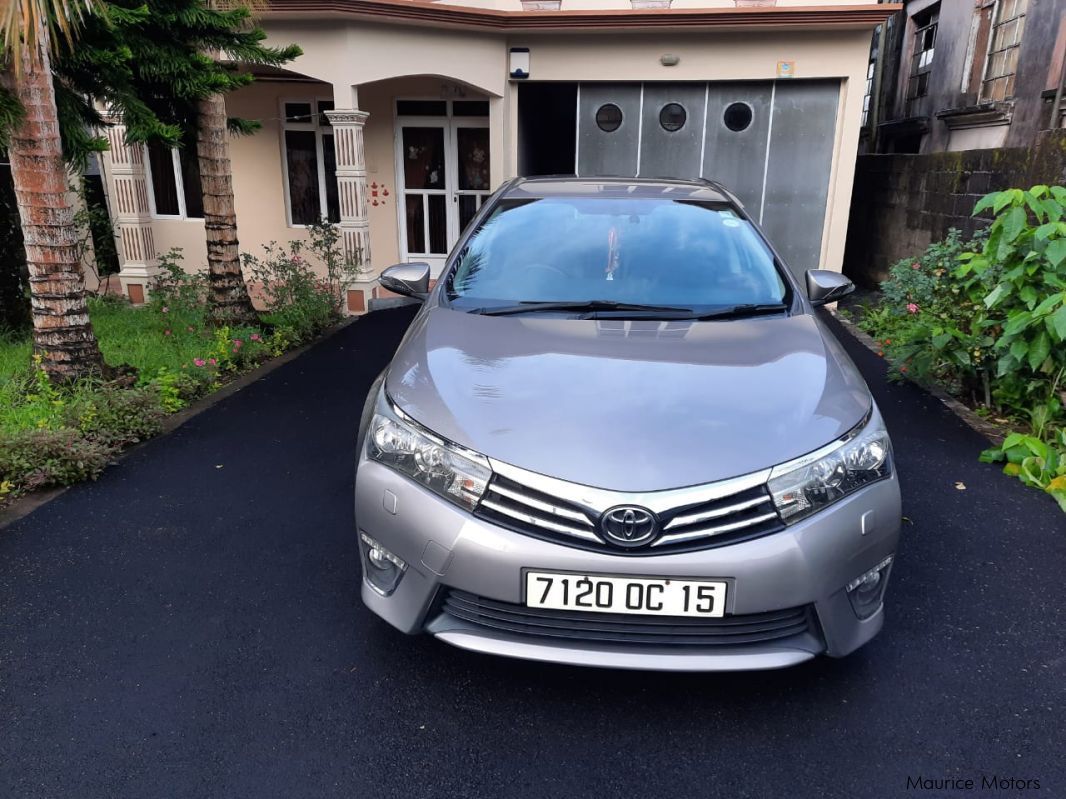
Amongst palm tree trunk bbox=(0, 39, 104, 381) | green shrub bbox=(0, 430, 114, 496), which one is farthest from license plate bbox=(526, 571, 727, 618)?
palm tree trunk bbox=(0, 39, 104, 381)

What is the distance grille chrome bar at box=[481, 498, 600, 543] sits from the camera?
2143mm

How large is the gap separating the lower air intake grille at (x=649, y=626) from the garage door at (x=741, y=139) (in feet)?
27.8

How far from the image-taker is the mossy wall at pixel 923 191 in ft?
22.1

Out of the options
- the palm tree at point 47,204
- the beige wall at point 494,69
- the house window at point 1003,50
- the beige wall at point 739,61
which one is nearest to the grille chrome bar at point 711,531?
the palm tree at point 47,204

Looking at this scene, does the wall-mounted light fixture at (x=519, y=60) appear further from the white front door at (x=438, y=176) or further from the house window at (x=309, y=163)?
the house window at (x=309, y=163)

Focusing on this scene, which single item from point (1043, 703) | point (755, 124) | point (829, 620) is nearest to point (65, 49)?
point (829, 620)

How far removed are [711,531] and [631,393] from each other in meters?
0.55

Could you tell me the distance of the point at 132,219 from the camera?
30.4 ft

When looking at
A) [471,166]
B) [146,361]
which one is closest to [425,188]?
[471,166]

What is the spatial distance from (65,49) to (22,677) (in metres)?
4.21

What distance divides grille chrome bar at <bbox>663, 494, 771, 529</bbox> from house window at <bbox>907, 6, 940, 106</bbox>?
45.4 ft

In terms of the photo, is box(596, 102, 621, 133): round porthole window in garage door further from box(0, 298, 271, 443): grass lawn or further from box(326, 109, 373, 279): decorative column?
box(0, 298, 271, 443): grass lawn

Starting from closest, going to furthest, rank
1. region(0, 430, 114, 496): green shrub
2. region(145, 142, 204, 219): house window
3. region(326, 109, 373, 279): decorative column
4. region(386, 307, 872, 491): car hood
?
region(386, 307, 872, 491): car hood < region(0, 430, 114, 496): green shrub < region(326, 109, 373, 279): decorative column < region(145, 142, 204, 219): house window

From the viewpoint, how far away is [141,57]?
5.48 meters
